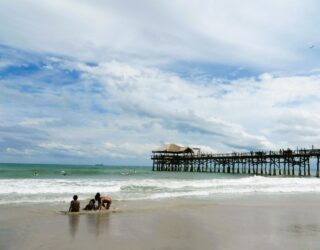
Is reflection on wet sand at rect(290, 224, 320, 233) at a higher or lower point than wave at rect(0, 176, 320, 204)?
lower

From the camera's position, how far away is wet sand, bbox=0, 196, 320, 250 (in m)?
8.31

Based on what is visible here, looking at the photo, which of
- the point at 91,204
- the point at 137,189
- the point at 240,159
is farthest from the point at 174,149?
the point at 91,204

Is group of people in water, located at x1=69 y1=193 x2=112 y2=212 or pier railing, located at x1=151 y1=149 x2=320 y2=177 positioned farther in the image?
pier railing, located at x1=151 y1=149 x2=320 y2=177

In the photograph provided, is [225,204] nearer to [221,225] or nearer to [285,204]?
[285,204]

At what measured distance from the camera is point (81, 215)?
1232 centimetres

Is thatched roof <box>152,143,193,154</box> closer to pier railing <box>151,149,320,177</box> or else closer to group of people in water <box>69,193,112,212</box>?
pier railing <box>151,149,320,177</box>

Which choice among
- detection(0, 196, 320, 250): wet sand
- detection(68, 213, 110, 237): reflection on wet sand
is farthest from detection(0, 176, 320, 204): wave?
detection(68, 213, 110, 237): reflection on wet sand

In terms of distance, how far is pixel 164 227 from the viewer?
1023cm

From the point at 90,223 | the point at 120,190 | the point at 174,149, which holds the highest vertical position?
the point at 174,149

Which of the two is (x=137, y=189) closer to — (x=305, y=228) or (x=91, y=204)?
(x=91, y=204)

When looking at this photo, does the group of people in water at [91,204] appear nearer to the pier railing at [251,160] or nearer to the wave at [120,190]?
the wave at [120,190]

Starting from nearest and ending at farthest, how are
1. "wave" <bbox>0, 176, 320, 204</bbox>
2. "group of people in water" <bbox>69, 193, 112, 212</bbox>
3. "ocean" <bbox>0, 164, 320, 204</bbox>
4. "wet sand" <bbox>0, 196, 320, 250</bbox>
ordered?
"wet sand" <bbox>0, 196, 320, 250</bbox> → "group of people in water" <bbox>69, 193, 112, 212</bbox> → "wave" <bbox>0, 176, 320, 204</bbox> → "ocean" <bbox>0, 164, 320, 204</bbox>

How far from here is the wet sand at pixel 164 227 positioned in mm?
8312

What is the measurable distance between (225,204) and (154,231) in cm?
655
